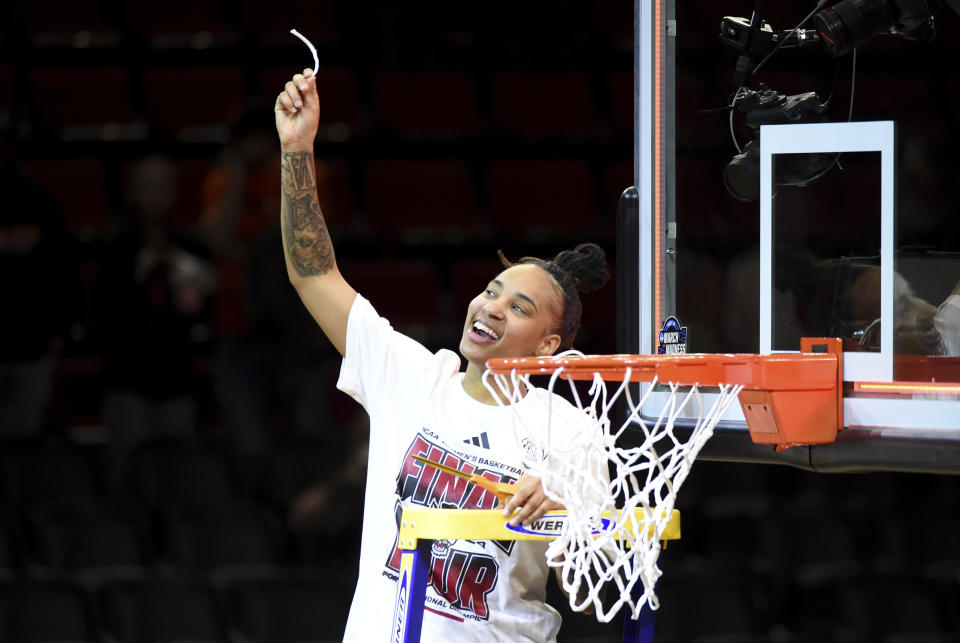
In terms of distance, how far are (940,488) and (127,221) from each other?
10.1 ft

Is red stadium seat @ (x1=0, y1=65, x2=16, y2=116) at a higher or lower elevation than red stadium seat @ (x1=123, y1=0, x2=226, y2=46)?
lower

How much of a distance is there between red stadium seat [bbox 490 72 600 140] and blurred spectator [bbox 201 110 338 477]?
1091 millimetres

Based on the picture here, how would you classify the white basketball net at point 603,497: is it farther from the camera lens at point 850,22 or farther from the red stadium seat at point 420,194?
the red stadium seat at point 420,194

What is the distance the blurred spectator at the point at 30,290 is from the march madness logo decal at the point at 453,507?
2578mm

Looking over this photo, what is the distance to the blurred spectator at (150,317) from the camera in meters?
4.14

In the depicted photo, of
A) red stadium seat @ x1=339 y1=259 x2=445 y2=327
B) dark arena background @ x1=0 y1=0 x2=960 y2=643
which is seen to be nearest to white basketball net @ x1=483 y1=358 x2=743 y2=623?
dark arena background @ x1=0 y1=0 x2=960 y2=643

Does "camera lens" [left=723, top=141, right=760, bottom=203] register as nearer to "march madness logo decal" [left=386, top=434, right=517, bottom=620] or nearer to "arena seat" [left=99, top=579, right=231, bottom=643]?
"march madness logo decal" [left=386, top=434, right=517, bottom=620]

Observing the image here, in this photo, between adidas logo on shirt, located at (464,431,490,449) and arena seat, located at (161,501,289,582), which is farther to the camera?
arena seat, located at (161,501,289,582)

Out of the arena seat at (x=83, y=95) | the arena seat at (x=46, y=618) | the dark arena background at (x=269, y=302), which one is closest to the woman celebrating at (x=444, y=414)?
the dark arena background at (x=269, y=302)

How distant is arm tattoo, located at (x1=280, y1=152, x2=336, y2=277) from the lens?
2.04 meters

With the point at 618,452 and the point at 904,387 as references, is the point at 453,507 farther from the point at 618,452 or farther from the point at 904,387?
the point at 904,387

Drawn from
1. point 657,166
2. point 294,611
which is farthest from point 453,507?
point 294,611

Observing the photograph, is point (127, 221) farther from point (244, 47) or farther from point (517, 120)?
point (517, 120)

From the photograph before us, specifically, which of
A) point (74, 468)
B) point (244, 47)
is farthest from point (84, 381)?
point (244, 47)
